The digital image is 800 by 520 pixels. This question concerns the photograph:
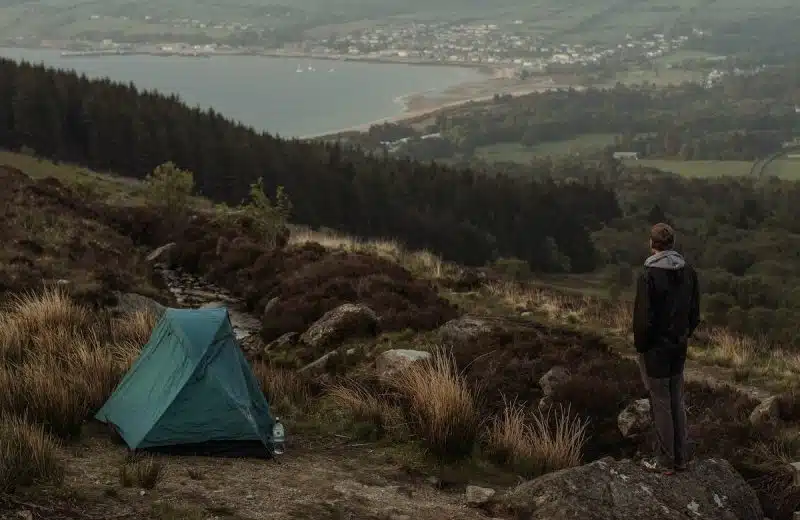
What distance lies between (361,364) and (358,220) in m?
65.8

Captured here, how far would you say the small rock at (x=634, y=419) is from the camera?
9.37 meters

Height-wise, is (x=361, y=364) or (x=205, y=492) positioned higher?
(x=205, y=492)

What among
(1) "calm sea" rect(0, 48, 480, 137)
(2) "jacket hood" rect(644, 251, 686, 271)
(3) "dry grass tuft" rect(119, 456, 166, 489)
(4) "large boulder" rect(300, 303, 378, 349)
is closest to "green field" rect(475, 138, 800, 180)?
(1) "calm sea" rect(0, 48, 480, 137)

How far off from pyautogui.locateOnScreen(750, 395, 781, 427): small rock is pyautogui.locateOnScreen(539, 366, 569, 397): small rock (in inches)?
93.7

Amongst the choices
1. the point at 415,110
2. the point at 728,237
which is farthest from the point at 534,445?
Result: the point at 415,110

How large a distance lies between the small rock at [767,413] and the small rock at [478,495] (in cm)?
431

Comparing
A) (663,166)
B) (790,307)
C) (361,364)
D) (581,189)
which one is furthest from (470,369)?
(663,166)

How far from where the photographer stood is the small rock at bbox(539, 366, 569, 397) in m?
10.3

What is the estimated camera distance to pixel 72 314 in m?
11.4

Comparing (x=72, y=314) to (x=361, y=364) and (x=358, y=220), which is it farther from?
(x=358, y=220)

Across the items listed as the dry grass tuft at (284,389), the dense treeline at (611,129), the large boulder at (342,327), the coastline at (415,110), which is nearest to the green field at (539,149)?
the dense treeline at (611,129)

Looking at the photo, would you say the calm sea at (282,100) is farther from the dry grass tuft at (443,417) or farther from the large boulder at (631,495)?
the large boulder at (631,495)

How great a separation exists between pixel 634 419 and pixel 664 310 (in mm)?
3099

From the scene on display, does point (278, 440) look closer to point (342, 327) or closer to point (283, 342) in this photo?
point (342, 327)
